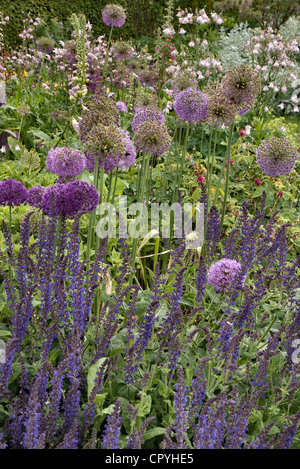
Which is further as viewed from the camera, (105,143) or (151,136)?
(151,136)

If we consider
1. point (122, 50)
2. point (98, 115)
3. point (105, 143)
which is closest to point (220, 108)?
point (98, 115)

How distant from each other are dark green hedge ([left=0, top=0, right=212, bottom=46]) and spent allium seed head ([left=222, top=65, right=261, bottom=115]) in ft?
25.7

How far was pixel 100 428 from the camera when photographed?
1.85 meters

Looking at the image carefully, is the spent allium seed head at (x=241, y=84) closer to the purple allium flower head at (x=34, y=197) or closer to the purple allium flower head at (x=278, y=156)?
the purple allium flower head at (x=278, y=156)

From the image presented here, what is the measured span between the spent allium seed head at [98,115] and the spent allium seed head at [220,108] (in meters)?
0.89

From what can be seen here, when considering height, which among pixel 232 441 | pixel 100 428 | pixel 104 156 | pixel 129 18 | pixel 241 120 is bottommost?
pixel 100 428

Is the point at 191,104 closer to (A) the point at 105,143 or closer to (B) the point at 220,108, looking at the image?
(B) the point at 220,108

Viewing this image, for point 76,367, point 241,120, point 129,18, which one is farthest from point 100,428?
point 129,18

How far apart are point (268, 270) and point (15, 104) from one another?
13.3 feet

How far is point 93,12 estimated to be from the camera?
1177 centimetres

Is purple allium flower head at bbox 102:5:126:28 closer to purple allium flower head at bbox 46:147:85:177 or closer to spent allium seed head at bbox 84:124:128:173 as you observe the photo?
purple allium flower head at bbox 46:147:85:177

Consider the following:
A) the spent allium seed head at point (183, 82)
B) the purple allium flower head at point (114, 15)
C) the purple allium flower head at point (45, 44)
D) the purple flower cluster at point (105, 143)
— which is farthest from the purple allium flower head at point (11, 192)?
the purple allium flower head at point (45, 44)

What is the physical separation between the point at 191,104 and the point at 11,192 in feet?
4.42
